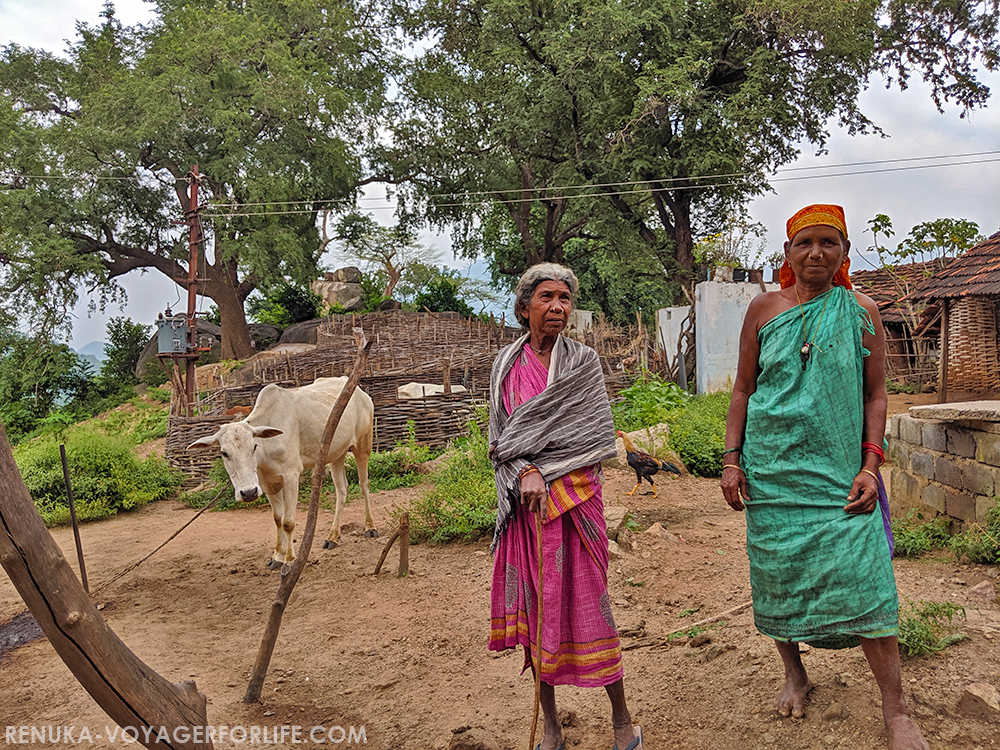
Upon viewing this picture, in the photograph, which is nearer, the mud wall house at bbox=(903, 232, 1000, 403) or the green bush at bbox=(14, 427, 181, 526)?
the green bush at bbox=(14, 427, 181, 526)

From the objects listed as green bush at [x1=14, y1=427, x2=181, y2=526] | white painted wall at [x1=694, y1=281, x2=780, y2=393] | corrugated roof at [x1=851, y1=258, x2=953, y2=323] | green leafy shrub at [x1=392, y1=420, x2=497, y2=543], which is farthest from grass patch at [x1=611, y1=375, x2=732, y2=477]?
corrugated roof at [x1=851, y1=258, x2=953, y2=323]

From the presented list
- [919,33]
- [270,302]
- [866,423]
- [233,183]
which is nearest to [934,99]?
[919,33]

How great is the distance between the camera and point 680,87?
642 inches

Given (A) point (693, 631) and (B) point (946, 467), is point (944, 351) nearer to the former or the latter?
(B) point (946, 467)

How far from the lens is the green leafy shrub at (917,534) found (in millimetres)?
4383

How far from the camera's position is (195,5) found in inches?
899

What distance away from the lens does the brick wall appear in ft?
13.9

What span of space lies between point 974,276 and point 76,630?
10449mm

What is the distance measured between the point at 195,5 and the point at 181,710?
2642 centimetres

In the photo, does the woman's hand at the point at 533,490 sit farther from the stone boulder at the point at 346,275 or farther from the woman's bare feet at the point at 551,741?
the stone boulder at the point at 346,275

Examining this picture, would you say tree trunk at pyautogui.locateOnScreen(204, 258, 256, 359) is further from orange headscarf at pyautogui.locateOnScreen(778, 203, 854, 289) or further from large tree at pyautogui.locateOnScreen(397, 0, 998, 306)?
orange headscarf at pyautogui.locateOnScreen(778, 203, 854, 289)

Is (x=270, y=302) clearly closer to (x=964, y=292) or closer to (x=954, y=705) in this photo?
(x=964, y=292)

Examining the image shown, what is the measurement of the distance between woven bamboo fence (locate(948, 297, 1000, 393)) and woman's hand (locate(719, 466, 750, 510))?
1060 centimetres

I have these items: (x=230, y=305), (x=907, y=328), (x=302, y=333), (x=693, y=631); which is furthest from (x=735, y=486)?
(x=302, y=333)
